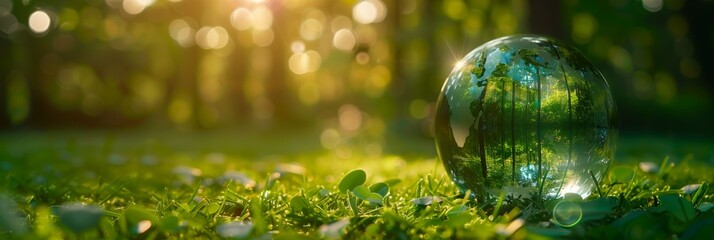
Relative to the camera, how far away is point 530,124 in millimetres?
2469

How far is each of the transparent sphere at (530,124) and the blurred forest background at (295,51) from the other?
692 cm

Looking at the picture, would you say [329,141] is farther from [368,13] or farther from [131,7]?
[131,7]

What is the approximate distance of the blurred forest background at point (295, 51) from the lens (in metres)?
15.2

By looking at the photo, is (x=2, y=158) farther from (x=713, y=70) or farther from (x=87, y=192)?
(x=713, y=70)

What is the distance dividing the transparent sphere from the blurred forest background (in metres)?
6.92

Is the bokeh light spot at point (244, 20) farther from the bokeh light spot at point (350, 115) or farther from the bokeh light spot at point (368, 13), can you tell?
the bokeh light spot at point (350, 115)

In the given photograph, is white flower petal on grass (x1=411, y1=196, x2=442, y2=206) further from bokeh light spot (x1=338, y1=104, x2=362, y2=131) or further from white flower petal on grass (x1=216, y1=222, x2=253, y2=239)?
bokeh light spot (x1=338, y1=104, x2=362, y2=131)

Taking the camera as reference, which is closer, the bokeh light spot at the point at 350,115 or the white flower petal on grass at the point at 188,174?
the white flower petal on grass at the point at 188,174

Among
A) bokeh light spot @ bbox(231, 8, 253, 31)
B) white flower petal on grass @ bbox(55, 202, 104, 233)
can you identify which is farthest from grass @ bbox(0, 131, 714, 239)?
bokeh light spot @ bbox(231, 8, 253, 31)

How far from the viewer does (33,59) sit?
21594 millimetres

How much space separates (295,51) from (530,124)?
20863 millimetres

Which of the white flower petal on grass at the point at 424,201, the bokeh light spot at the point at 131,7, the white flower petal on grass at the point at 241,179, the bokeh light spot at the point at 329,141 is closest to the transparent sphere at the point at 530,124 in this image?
the white flower petal on grass at the point at 424,201

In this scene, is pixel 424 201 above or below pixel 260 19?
below

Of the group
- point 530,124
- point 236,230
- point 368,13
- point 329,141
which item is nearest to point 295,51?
point 368,13
